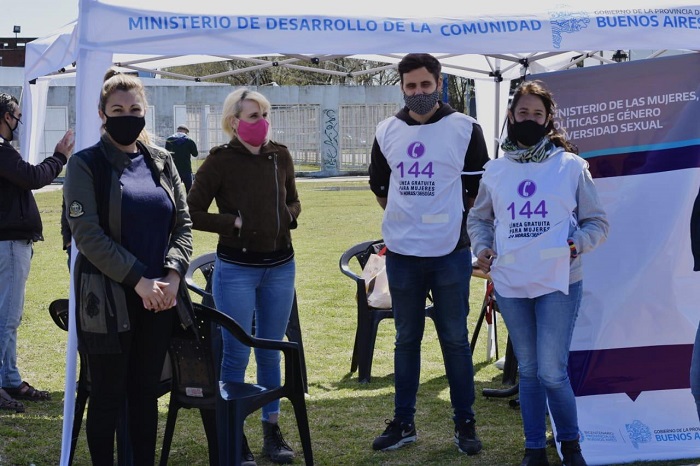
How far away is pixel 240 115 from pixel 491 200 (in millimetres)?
1302

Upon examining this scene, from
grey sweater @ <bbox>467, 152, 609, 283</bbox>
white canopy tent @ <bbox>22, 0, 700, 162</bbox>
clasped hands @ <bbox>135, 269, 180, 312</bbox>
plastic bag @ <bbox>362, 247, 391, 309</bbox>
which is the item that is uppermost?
Result: white canopy tent @ <bbox>22, 0, 700, 162</bbox>

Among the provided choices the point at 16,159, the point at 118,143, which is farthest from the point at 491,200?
the point at 16,159

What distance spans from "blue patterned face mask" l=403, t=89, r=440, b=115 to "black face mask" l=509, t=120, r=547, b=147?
59 cm

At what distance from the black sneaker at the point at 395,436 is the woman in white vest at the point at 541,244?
2.80 ft

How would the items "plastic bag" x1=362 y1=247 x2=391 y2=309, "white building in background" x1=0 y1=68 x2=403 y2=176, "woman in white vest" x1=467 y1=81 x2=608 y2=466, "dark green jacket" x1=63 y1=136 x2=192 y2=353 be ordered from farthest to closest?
"white building in background" x1=0 y1=68 x2=403 y2=176 < "plastic bag" x1=362 y1=247 x2=391 y2=309 < "woman in white vest" x1=467 y1=81 x2=608 y2=466 < "dark green jacket" x1=63 y1=136 x2=192 y2=353

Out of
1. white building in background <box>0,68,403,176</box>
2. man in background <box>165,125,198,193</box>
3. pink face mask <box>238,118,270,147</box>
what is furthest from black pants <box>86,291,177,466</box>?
white building in background <box>0,68,403,176</box>

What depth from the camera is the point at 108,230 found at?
3834 mm

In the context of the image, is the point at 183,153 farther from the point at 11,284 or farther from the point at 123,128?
the point at 123,128

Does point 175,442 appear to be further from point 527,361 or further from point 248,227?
point 527,361

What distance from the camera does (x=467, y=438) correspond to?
4891 mm

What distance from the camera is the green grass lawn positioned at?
A: 493 cm

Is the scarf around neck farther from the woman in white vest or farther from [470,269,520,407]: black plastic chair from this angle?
[470,269,520,407]: black plastic chair

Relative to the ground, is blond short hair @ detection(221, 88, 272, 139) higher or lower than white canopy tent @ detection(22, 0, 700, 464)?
lower

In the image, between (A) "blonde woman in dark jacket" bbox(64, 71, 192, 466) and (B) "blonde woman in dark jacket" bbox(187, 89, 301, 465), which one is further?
(B) "blonde woman in dark jacket" bbox(187, 89, 301, 465)
